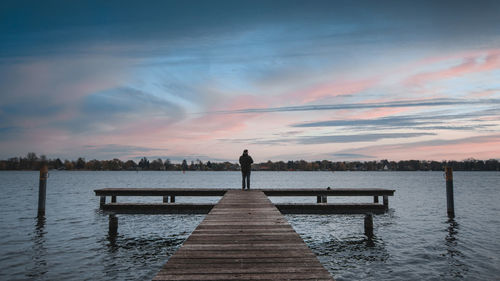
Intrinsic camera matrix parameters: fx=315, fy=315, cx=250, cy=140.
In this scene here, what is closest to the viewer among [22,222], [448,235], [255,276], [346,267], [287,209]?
[255,276]

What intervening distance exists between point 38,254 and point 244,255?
10826 mm

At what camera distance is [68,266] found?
1064 centimetres

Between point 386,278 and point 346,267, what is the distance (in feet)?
4.35

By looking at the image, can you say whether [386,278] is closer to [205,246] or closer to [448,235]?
[205,246]

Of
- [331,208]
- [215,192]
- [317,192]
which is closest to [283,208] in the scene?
[331,208]

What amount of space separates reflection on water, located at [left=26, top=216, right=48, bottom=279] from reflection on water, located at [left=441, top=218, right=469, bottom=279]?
1283 cm

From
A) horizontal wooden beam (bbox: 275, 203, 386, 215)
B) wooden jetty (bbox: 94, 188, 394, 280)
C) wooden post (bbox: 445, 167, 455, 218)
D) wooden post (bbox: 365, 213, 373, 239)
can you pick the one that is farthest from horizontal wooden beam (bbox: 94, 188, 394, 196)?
wooden jetty (bbox: 94, 188, 394, 280)

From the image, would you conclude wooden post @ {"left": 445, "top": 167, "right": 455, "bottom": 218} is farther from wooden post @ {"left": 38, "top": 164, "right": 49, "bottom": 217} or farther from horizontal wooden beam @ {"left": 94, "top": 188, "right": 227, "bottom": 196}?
wooden post @ {"left": 38, "top": 164, "right": 49, "bottom": 217}

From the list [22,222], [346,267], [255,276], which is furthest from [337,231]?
[22,222]

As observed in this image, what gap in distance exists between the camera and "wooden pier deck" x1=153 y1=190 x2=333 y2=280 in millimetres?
4320

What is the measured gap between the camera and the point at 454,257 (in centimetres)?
1202

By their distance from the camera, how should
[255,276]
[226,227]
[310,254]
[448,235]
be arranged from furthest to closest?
1. [448,235]
2. [226,227]
3. [310,254]
4. [255,276]

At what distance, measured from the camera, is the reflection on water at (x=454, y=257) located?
10117mm

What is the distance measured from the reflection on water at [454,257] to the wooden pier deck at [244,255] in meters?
6.45
